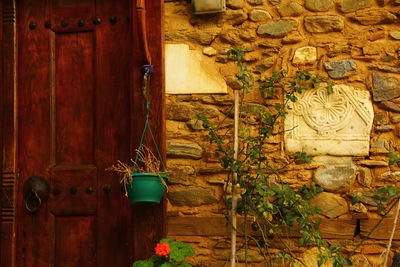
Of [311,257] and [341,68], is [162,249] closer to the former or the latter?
[311,257]

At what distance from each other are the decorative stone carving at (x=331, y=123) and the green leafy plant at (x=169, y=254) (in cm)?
90

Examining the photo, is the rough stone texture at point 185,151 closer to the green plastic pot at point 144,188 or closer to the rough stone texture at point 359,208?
the green plastic pot at point 144,188

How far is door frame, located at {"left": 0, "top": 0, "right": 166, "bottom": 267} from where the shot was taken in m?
4.17

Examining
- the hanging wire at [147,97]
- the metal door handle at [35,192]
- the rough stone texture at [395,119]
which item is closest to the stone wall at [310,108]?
the rough stone texture at [395,119]

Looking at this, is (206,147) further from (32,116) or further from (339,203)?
(32,116)

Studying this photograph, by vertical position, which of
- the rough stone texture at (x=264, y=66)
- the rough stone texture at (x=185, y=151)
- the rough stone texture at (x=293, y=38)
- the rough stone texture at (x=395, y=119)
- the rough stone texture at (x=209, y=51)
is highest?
the rough stone texture at (x=293, y=38)

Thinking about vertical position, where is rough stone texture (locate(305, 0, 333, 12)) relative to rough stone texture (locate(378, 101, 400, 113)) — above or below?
above

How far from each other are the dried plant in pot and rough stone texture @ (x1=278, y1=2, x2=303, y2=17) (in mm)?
1225

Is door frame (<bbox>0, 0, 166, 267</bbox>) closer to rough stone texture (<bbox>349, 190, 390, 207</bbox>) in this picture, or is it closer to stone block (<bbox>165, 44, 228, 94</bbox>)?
stone block (<bbox>165, 44, 228, 94</bbox>)

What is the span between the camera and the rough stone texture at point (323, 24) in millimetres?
4227

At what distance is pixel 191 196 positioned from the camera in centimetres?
420

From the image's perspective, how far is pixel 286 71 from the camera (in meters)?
4.21

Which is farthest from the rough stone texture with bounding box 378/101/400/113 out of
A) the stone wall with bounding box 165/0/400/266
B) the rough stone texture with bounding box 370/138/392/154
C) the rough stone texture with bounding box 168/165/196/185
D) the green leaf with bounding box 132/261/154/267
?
the green leaf with bounding box 132/261/154/267

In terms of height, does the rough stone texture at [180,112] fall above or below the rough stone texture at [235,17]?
below
